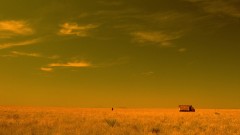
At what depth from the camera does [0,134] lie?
15.2 metres

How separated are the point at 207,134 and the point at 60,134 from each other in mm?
7624

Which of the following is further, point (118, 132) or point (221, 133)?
point (221, 133)

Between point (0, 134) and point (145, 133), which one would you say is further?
point (145, 133)

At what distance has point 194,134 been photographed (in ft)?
56.6

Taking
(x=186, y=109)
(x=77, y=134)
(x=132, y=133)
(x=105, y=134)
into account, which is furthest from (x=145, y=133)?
(x=186, y=109)

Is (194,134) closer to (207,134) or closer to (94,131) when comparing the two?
(207,134)

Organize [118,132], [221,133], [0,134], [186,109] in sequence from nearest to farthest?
[0,134] < [118,132] < [221,133] < [186,109]

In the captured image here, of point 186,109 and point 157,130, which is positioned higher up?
point 186,109

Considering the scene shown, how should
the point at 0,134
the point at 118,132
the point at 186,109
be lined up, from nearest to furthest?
the point at 0,134
the point at 118,132
the point at 186,109

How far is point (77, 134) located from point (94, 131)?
1526 millimetres

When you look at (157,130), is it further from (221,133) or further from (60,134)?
(60,134)

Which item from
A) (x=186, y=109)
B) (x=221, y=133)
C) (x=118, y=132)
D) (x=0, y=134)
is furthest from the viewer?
(x=186, y=109)

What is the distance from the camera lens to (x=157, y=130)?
19109 mm

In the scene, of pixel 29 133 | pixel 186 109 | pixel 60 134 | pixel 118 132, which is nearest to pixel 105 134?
pixel 118 132
